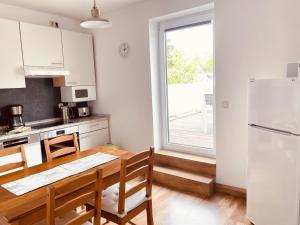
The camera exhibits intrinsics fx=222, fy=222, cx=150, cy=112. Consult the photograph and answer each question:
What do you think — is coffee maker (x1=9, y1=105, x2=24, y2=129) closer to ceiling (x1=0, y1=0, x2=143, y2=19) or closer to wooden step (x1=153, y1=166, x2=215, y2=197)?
ceiling (x1=0, y1=0, x2=143, y2=19)

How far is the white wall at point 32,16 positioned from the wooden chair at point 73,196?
299 cm

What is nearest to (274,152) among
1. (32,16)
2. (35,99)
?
(35,99)

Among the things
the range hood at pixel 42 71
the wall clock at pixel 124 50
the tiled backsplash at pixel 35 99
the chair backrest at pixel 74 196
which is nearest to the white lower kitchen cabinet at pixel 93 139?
the tiled backsplash at pixel 35 99

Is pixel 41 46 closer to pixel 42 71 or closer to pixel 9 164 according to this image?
pixel 42 71

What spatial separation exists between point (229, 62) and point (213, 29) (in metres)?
0.53

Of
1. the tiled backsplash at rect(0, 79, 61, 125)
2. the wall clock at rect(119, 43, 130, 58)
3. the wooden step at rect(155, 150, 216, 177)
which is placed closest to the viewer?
the wooden step at rect(155, 150, 216, 177)

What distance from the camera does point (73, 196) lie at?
1.32 meters

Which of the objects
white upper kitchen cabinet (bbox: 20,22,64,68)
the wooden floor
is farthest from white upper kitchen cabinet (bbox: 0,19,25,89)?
the wooden floor

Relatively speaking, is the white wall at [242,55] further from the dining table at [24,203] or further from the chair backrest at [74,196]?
the chair backrest at [74,196]

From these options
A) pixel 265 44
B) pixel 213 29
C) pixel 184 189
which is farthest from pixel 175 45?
pixel 184 189

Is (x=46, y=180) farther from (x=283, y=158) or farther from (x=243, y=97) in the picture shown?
(x=243, y=97)

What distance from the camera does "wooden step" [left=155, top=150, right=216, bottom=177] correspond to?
2.94m

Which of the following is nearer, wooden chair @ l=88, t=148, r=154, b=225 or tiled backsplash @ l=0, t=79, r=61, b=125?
wooden chair @ l=88, t=148, r=154, b=225

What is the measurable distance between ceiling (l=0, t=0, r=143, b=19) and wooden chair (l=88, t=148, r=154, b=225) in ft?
8.20
